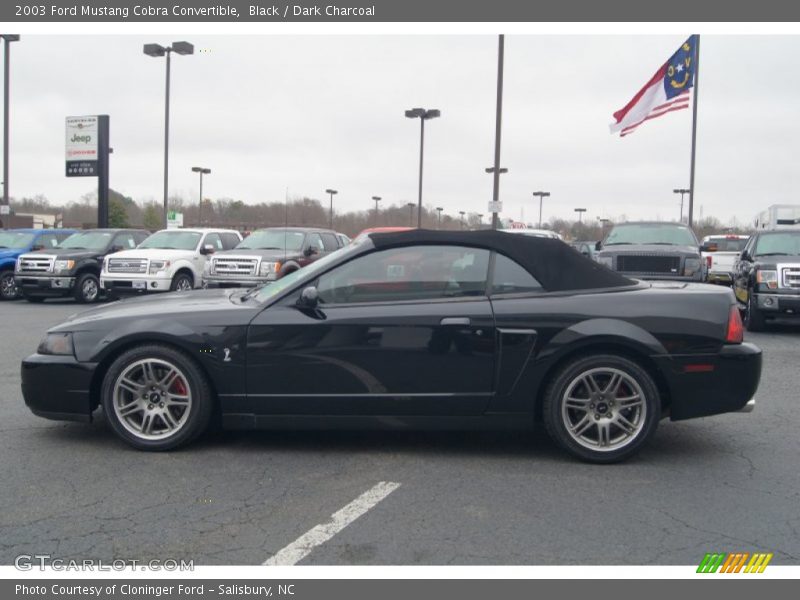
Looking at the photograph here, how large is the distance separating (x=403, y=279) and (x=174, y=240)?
13074 mm

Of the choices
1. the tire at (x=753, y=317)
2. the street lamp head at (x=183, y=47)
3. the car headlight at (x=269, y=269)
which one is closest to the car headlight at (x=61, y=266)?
the car headlight at (x=269, y=269)

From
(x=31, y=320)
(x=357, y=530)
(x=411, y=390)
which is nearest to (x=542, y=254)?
(x=411, y=390)

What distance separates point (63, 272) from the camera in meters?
16.4

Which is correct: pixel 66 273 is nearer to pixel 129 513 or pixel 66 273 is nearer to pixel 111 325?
pixel 111 325

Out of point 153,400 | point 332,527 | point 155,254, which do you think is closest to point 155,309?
point 153,400

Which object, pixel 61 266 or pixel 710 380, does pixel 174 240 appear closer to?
pixel 61 266

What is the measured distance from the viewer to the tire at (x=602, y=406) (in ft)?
16.0

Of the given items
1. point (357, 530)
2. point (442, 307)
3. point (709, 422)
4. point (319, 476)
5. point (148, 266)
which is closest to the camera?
point (357, 530)

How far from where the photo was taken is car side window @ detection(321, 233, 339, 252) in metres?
16.3

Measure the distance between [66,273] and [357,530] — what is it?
47.7 ft

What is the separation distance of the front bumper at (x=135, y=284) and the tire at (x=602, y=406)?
1213 centimetres

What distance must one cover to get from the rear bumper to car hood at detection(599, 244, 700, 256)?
8156 mm

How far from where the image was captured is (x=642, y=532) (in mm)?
3854

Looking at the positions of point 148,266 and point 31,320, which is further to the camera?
point 148,266
